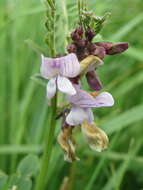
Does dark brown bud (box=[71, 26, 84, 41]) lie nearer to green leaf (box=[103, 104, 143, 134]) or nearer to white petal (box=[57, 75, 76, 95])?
white petal (box=[57, 75, 76, 95])

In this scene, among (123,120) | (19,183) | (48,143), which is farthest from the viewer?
(123,120)

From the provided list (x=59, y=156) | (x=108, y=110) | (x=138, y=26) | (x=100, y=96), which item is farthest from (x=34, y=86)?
(x=100, y=96)

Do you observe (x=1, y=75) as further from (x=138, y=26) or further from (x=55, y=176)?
(x=138, y=26)

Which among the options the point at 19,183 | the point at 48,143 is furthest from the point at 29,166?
the point at 48,143

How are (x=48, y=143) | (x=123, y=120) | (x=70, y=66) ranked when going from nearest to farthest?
1. (x=70, y=66)
2. (x=48, y=143)
3. (x=123, y=120)

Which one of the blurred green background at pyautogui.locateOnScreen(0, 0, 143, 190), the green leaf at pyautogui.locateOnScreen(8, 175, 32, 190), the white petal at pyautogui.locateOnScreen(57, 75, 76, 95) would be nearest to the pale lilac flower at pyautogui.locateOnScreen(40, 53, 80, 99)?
the white petal at pyautogui.locateOnScreen(57, 75, 76, 95)

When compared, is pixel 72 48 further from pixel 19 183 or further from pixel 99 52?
pixel 19 183
